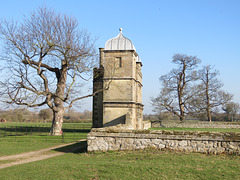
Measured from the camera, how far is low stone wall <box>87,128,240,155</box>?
1066 cm

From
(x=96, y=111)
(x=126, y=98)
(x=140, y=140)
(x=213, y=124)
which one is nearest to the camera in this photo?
(x=140, y=140)

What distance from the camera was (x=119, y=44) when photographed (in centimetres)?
2680

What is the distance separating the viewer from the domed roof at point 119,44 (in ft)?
87.2

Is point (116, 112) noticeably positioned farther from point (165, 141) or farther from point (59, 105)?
point (165, 141)

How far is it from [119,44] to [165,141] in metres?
17.1

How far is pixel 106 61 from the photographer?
26453mm

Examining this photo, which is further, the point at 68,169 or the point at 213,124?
the point at 213,124

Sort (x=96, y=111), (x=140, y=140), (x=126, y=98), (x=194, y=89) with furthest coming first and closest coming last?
(x=194, y=89), (x=96, y=111), (x=126, y=98), (x=140, y=140)

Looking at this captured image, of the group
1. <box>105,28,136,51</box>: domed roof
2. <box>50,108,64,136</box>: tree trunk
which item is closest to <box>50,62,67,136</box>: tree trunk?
<box>50,108,64,136</box>: tree trunk

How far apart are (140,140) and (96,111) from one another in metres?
17.6

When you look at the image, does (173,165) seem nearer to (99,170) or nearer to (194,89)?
(99,170)

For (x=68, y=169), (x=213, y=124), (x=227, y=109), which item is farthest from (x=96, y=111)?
(x=227, y=109)

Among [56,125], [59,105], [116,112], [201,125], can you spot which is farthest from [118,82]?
Answer: [201,125]

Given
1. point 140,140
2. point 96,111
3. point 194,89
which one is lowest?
point 140,140
